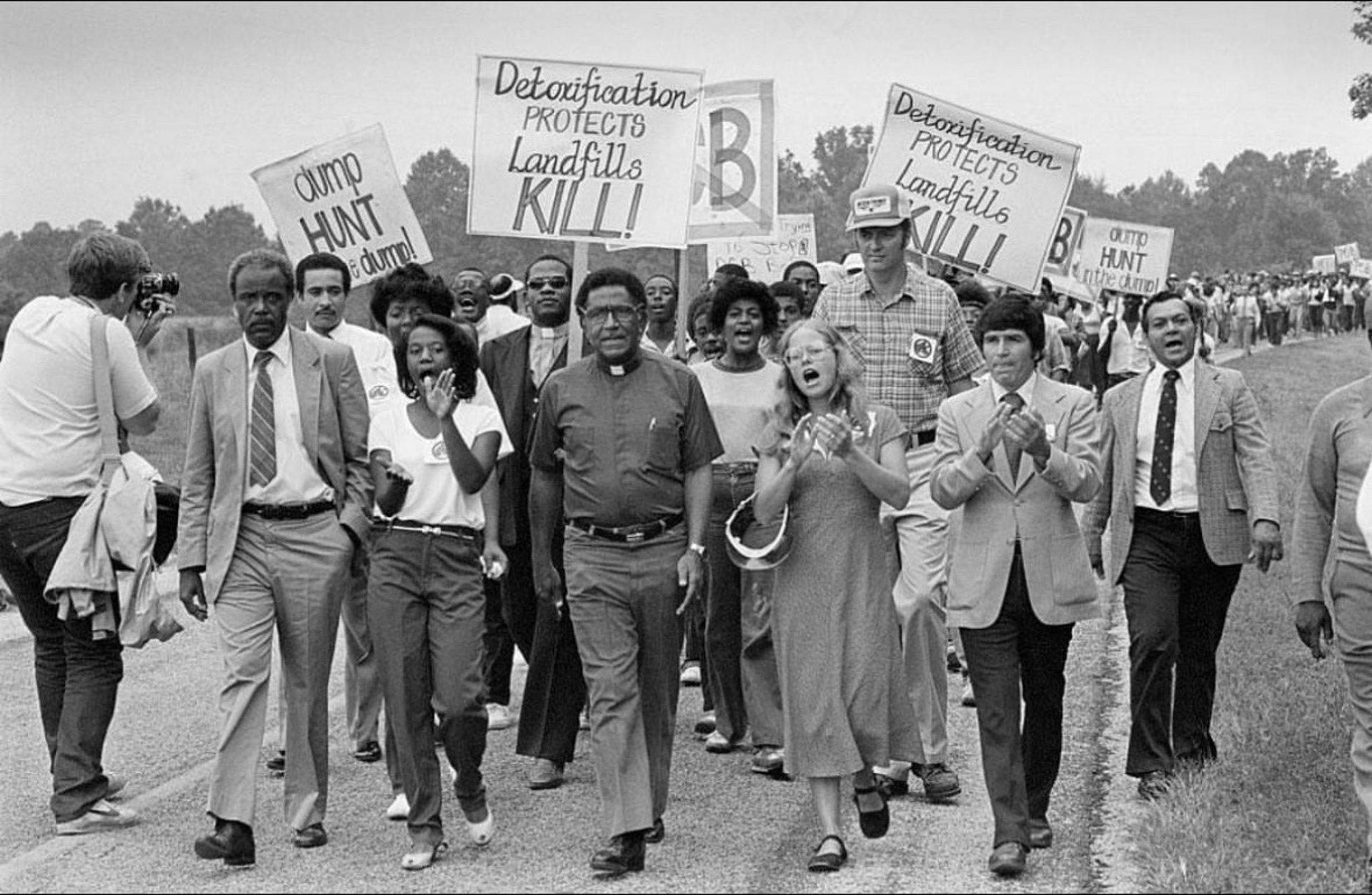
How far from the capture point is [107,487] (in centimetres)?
735

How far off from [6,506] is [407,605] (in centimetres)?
174

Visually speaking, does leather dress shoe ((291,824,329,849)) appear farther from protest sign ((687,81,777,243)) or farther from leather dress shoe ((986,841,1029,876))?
protest sign ((687,81,777,243))

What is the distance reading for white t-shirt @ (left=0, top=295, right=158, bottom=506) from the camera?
7.32 metres

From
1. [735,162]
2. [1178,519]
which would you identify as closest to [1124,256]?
[735,162]

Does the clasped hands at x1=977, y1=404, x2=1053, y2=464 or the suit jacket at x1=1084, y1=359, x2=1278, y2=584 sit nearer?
the clasped hands at x1=977, y1=404, x2=1053, y2=464

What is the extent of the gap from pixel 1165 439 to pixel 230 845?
4.00 m

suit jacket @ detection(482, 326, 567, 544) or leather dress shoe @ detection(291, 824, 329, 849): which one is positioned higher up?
suit jacket @ detection(482, 326, 567, 544)

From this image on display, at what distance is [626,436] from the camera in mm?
6961

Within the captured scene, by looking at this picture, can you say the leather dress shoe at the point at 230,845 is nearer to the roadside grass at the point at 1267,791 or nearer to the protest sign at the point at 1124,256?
the roadside grass at the point at 1267,791

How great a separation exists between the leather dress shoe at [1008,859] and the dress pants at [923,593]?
4.31 ft

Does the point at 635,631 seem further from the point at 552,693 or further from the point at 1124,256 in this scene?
the point at 1124,256

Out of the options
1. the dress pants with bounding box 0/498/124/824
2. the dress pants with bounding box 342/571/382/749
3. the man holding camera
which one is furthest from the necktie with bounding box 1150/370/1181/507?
the dress pants with bounding box 0/498/124/824

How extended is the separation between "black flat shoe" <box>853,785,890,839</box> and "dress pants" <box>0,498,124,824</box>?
9.56 ft

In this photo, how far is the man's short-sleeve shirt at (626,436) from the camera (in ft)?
22.7
